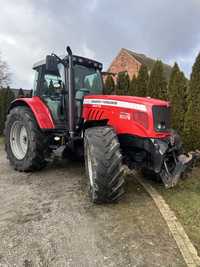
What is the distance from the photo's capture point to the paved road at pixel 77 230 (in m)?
2.60

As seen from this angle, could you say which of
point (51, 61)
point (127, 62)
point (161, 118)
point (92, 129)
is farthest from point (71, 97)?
point (127, 62)

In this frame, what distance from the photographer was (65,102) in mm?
5457

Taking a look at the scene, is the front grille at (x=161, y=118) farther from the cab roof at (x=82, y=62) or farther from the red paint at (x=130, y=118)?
the cab roof at (x=82, y=62)

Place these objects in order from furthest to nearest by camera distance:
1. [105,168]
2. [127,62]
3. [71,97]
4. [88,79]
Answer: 1. [127,62]
2. [88,79]
3. [71,97]
4. [105,168]

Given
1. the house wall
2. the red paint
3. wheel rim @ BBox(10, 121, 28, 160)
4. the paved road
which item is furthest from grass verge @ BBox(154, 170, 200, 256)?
the house wall

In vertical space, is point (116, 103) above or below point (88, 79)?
below

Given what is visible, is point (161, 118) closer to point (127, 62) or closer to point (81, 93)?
point (81, 93)

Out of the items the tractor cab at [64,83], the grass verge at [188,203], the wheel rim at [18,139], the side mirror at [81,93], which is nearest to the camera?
the grass verge at [188,203]

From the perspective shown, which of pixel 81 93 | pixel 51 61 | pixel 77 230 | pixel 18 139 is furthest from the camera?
pixel 18 139

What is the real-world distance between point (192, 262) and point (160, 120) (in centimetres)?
225

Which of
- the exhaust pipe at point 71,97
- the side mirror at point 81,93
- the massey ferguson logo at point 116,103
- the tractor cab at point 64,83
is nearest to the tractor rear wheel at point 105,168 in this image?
the massey ferguson logo at point 116,103

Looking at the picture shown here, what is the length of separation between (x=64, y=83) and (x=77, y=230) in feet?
9.85

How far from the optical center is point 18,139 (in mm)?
6324

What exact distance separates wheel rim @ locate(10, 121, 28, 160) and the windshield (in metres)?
1.74
